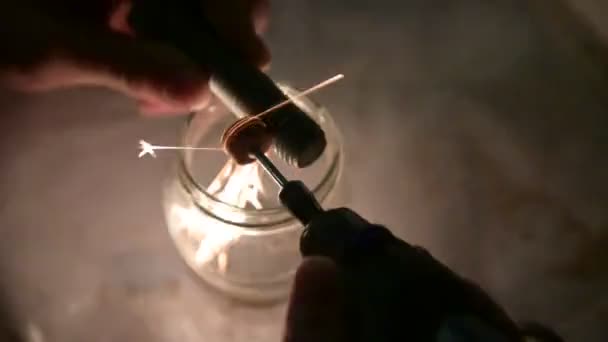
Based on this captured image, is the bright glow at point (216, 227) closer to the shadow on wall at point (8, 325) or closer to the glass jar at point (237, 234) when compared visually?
the glass jar at point (237, 234)

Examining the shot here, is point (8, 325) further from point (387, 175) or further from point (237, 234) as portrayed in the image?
point (387, 175)

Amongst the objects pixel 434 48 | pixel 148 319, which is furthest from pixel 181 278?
pixel 434 48

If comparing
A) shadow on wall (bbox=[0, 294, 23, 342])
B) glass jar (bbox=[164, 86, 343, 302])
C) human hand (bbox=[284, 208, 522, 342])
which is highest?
shadow on wall (bbox=[0, 294, 23, 342])

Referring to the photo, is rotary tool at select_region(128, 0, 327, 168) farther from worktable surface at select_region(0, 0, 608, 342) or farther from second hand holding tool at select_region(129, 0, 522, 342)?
worktable surface at select_region(0, 0, 608, 342)

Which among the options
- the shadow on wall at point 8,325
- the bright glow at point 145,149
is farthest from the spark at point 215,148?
the shadow on wall at point 8,325

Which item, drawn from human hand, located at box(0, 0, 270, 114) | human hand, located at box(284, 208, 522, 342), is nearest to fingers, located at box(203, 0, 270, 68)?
human hand, located at box(0, 0, 270, 114)

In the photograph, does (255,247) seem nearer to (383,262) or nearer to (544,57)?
(383,262)

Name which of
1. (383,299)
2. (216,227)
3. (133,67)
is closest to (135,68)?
(133,67)

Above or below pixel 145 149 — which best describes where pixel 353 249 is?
below
